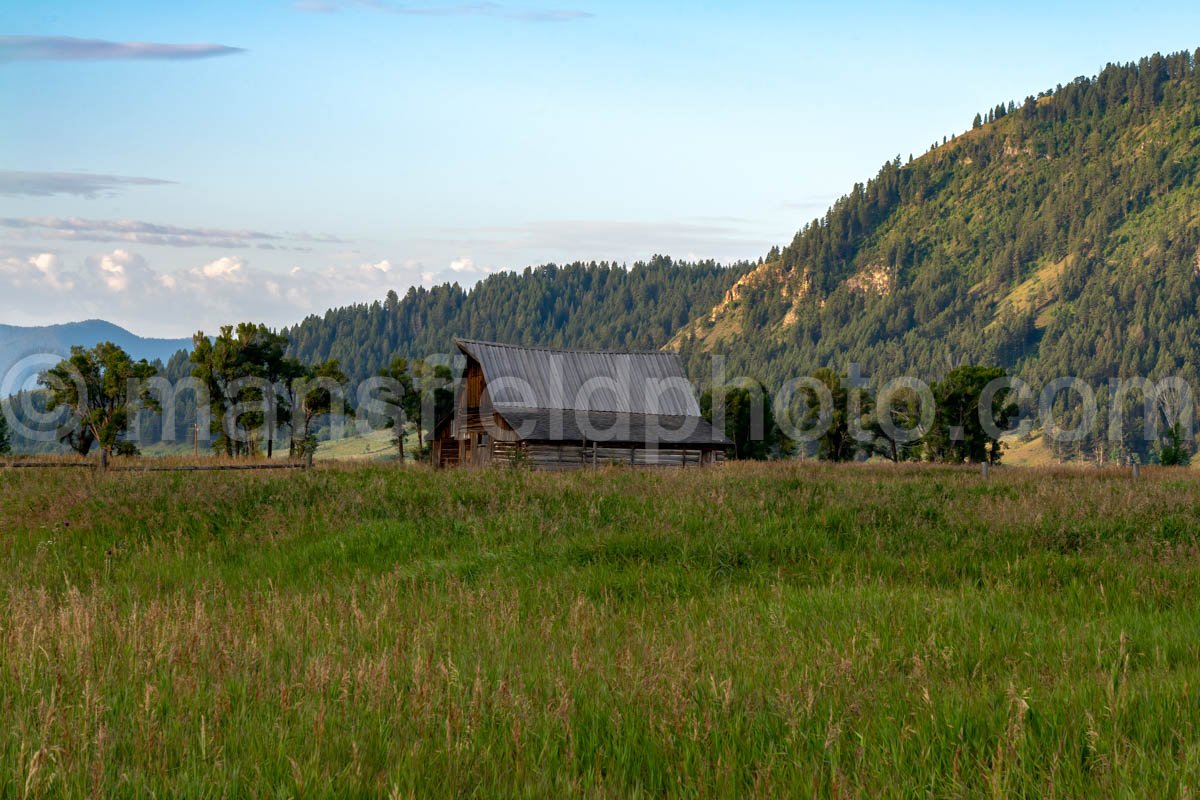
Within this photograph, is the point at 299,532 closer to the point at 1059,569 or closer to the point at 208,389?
the point at 1059,569

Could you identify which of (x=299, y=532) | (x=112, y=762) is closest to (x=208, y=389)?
(x=299, y=532)

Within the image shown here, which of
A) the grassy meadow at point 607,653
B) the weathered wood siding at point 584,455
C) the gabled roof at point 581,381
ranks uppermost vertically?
the gabled roof at point 581,381

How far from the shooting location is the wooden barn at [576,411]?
41.2 m

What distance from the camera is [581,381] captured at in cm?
4559

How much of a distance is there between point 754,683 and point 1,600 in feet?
25.2

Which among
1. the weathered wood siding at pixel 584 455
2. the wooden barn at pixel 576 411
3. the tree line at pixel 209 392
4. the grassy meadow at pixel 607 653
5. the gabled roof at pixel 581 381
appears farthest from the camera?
the tree line at pixel 209 392

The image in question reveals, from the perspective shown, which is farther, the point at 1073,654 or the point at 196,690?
the point at 1073,654

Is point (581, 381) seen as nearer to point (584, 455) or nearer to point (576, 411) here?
point (576, 411)

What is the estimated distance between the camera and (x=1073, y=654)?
Answer: 255 inches

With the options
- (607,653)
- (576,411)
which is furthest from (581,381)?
(607,653)

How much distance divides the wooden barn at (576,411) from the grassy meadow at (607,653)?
27.0 m

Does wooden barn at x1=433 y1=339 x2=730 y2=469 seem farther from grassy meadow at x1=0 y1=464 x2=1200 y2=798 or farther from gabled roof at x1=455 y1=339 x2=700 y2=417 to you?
grassy meadow at x1=0 y1=464 x2=1200 y2=798

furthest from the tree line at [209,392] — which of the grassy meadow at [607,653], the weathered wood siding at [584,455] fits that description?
the grassy meadow at [607,653]

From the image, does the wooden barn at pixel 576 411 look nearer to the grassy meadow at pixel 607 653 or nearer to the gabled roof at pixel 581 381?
the gabled roof at pixel 581 381
